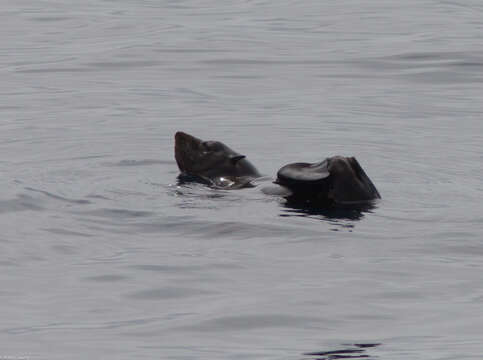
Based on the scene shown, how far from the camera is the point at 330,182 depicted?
8.88m

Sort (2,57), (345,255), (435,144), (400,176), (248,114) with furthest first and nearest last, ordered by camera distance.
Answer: (2,57)
(248,114)
(435,144)
(400,176)
(345,255)

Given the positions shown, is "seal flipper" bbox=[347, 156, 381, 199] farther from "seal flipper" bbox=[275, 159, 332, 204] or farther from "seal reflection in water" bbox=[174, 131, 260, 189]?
"seal reflection in water" bbox=[174, 131, 260, 189]

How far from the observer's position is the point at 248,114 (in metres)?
14.1

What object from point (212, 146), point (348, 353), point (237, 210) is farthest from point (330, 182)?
point (348, 353)

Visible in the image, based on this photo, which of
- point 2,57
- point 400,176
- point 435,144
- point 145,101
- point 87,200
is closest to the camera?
point 87,200

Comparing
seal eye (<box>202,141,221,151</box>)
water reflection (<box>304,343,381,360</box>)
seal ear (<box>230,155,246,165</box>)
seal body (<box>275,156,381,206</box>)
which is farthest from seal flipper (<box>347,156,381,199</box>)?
water reflection (<box>304,343,381,360</box>)

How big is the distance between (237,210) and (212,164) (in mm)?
1302

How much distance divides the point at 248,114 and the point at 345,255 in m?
6.40

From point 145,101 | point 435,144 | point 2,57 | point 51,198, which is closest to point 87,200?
point 51,198

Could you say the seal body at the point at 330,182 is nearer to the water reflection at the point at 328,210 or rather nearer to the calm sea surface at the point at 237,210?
the water reflection at the point at 328,210

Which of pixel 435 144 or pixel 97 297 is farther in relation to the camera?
pixel 435 144

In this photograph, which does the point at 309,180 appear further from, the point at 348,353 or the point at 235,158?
the point at 348,353

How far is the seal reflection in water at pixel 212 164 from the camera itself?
9.97 m

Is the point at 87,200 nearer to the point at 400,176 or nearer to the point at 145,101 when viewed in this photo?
the point at 400,176
